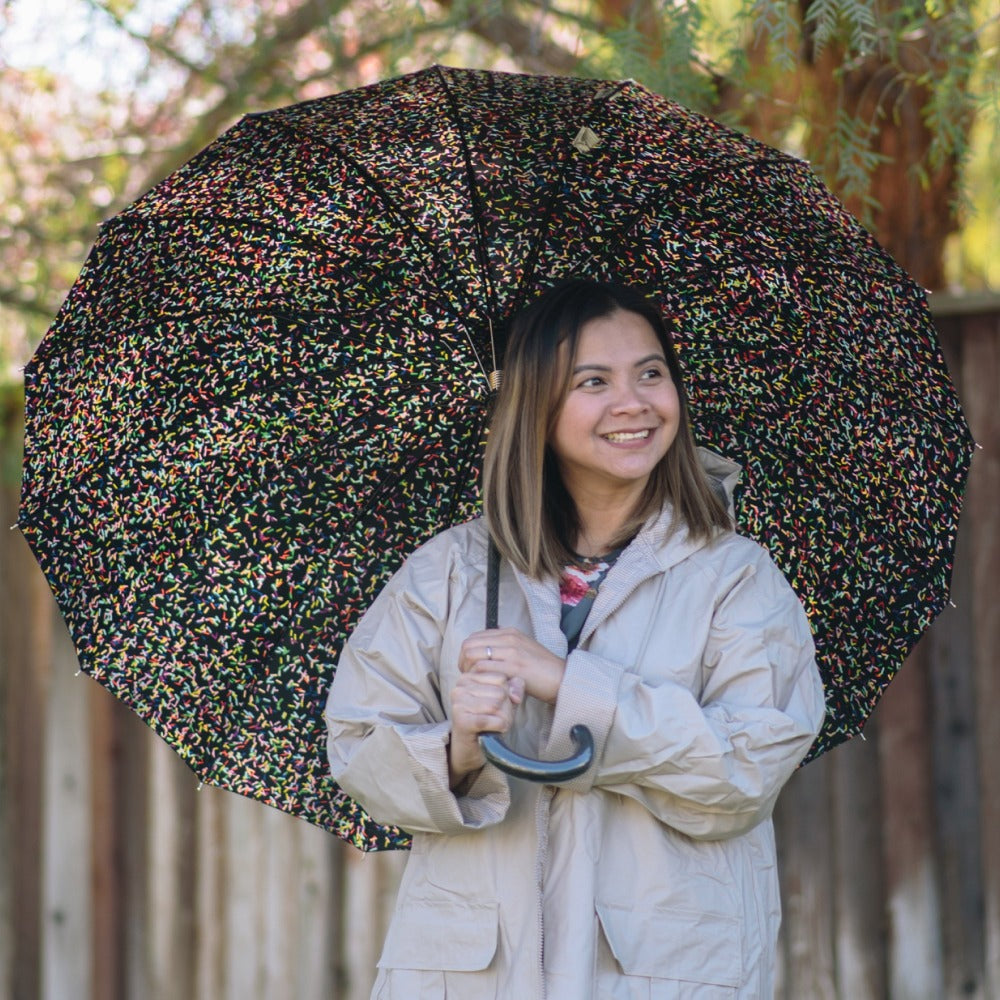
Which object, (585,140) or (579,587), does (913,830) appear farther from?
(585,140)

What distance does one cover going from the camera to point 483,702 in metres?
2.25

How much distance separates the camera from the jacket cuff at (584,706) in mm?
2279

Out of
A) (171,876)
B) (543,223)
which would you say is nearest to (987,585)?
(543,223)

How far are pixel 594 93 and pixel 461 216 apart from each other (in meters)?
0.33

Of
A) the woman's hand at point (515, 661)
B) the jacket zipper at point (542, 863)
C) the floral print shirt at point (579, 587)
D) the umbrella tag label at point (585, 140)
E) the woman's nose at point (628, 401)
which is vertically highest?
the umbrella tag label at point (585, 140)

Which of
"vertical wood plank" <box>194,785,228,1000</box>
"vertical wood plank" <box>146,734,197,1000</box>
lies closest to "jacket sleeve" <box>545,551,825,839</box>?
"vertical wood plank" <box>194,785,228,1000</box>

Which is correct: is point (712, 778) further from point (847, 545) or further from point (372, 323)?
point (372, 323)

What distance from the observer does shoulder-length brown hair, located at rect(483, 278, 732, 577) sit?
8.59ft

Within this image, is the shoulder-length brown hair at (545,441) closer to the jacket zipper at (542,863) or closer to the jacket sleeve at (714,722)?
the jacket sleeve at (714,722)

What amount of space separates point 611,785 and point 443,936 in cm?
39

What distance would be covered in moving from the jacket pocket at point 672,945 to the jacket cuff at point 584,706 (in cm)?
24

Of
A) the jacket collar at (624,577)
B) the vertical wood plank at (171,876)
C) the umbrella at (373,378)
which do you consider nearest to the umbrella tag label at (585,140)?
the umbrella at (373,378)

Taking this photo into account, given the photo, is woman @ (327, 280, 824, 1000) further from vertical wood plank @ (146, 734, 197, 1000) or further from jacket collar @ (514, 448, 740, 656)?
vertical wood plank @ (146, 734, 197, 1000)

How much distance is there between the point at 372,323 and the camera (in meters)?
2.75
